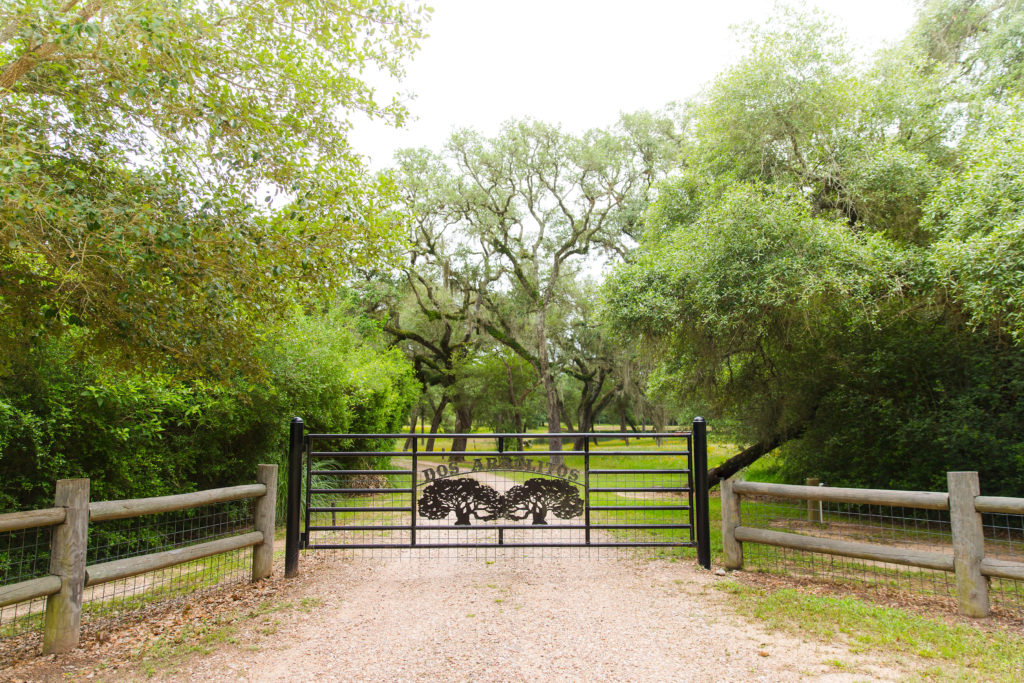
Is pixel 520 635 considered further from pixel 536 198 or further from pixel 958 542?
pixel 536 198

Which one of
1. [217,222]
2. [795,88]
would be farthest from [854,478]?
[217,222]

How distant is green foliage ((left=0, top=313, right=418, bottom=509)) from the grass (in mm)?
4913

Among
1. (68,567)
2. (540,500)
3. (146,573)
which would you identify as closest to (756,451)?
(540,500)

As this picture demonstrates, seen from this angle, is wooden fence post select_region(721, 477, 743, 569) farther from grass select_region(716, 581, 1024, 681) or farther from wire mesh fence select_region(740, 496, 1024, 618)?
grass select_region(716, 581, 1024, 681)

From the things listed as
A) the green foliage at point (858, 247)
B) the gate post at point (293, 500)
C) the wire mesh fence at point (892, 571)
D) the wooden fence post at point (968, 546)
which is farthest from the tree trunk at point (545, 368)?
the wooden fence post at point (968, 546)

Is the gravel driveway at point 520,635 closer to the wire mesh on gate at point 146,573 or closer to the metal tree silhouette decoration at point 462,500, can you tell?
the metal tree silhouette decoration at point 462,500

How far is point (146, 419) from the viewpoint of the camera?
6215 mm

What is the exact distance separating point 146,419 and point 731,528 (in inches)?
233

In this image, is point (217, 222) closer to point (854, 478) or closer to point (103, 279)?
point (103, 279)

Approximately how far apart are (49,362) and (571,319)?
1761 cm

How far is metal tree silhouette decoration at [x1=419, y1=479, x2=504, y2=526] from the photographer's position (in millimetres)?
6039

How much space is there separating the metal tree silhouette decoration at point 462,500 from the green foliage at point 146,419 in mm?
2139

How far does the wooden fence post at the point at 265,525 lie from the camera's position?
5.51 m

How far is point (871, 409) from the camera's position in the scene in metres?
9.54
